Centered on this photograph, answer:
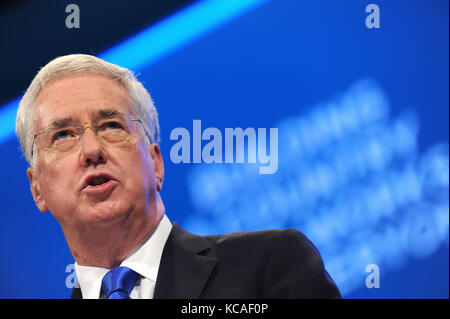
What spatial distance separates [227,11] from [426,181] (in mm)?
1373

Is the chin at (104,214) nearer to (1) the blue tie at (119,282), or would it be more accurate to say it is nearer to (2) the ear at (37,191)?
(1) the blue tie at (119,282)

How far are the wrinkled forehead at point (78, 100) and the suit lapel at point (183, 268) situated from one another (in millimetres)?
483

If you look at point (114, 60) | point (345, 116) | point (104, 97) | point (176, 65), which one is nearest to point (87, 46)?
point (114, 60)

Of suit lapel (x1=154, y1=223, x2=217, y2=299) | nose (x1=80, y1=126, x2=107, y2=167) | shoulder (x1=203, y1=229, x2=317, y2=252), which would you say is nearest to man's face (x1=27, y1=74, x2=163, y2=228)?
nose (x1=80, y1=126, x2=107, y2=167)

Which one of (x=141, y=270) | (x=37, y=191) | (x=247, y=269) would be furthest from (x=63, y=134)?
(x=247, y=269)

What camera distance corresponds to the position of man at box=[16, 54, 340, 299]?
169cm

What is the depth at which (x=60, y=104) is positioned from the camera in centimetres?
184

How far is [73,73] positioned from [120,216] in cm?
52

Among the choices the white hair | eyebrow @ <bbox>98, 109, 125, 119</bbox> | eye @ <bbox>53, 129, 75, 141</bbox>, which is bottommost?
eye @ <bbox>53, 129, 75, 141</bbox>

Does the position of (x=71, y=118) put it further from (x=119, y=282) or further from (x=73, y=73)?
(x=119, y=282)

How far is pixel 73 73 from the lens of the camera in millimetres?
1875

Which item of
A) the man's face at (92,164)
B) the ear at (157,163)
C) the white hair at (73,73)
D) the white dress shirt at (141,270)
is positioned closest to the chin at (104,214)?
the man's face at (92,164)

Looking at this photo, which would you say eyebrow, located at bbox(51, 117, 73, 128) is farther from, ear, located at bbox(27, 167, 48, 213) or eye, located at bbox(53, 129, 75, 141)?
ear, located at bbox(27, 167, 48, 213)
